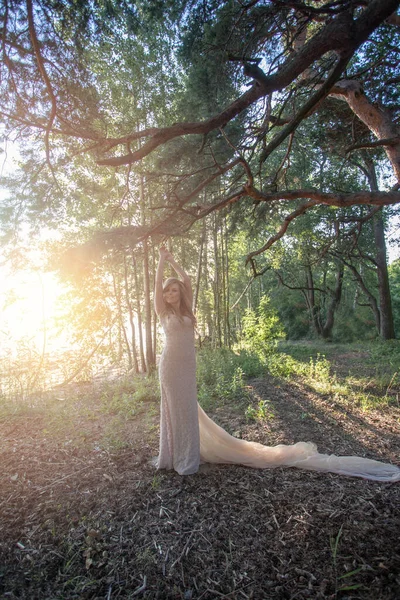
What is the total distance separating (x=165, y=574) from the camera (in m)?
1.90

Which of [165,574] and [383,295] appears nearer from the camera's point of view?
[165,574]

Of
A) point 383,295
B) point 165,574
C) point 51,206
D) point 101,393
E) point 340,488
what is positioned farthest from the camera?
point 383,295

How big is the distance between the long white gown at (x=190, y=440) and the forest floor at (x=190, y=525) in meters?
0.11

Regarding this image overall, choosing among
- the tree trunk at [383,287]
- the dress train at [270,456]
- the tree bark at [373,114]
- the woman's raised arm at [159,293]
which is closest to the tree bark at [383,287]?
the tree trunk at [383,287]

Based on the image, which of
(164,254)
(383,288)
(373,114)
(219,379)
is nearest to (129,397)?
(219,379)

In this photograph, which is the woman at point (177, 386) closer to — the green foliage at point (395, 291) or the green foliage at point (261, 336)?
the green foliage at point (261, 336)

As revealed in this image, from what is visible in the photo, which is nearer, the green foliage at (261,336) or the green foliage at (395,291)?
the green foliage at (261,336)

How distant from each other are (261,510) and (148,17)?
4.20 metres

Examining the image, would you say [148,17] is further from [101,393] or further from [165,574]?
[101,393]

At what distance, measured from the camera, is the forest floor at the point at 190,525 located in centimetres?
180

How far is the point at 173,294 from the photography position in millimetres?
3164

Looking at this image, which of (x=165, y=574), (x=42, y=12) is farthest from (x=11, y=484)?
(x=42, y=12)

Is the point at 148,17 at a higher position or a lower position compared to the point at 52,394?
higher

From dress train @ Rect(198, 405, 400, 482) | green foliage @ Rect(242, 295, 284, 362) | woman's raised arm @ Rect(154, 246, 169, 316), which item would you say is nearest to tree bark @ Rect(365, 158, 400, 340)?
green foliage @ Rect(242, 295, 284, 362)
